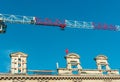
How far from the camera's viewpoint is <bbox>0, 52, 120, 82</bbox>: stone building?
51.5 meters

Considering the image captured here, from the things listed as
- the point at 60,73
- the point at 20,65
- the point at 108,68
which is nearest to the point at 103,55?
the point at 108,68

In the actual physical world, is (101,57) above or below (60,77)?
above

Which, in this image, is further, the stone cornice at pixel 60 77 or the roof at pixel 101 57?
the roof at pixel 101 57

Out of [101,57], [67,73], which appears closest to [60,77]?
[67,73]

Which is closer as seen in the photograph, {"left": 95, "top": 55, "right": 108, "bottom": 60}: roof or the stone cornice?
the stone cornice

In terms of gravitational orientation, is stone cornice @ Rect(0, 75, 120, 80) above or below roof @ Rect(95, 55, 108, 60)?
below

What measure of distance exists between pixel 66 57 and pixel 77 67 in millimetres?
3068

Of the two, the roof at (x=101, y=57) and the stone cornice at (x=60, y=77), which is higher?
the roof at (x=101, y=57)

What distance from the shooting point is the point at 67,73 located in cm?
5488

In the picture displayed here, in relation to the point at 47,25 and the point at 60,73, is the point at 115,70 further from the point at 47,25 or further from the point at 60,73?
the point at 47,25

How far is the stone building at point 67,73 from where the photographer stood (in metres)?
51.5

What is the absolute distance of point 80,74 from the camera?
5528 cm

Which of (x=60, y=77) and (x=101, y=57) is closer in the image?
(x=60, y=77)

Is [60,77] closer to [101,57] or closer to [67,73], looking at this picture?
[67,73]
